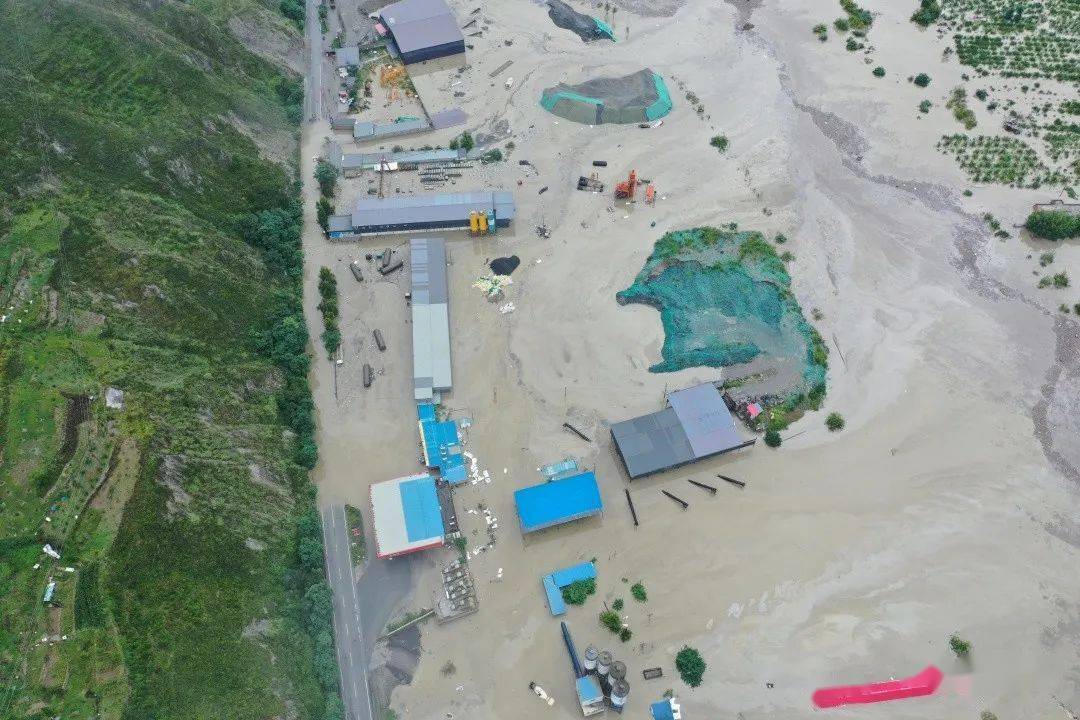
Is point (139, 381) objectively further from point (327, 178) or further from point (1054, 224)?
point (1054, 224)

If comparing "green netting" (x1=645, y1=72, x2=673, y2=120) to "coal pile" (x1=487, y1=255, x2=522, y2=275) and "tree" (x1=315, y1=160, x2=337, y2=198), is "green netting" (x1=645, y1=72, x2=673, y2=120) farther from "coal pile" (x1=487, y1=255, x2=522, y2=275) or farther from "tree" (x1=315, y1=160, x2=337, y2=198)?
"tree" (x1=315, y1=160, x2=337, y2=198)

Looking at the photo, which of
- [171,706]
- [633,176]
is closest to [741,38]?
[633,176]

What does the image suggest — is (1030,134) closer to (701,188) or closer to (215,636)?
(701,188)

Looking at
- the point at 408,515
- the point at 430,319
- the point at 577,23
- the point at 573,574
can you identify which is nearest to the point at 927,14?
the point at 577,23

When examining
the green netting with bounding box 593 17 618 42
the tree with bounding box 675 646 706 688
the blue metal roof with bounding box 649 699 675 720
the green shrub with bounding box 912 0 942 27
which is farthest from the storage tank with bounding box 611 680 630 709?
the green shrub with bounding box 912 0 942 27

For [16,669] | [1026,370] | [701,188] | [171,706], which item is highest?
[701,188]

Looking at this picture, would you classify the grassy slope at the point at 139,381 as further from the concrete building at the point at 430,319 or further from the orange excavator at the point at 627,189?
the orange excavator at the point at 627,189

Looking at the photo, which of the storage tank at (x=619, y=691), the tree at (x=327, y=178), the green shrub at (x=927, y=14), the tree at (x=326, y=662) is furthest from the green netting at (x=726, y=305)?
the green shrub at (x=927, y=14)
